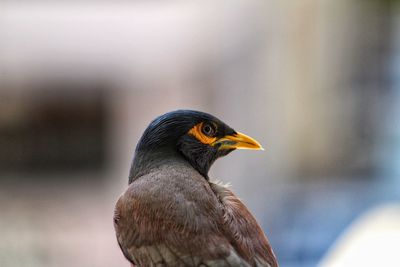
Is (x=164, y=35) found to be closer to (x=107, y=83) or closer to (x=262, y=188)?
(x=107, y=83)

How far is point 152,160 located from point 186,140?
12cm

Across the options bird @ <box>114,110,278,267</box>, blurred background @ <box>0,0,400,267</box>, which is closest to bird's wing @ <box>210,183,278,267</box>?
bird @ <box>114,110,278,267</box>

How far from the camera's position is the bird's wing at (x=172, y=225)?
2.38 metres

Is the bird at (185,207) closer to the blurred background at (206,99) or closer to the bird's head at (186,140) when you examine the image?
the bird's head at (186,140)

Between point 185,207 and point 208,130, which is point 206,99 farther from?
point 185,207

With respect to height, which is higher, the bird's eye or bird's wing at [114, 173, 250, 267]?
the bird's eye

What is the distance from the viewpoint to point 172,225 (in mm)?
2441

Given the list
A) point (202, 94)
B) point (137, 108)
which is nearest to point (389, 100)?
point (202, 94)

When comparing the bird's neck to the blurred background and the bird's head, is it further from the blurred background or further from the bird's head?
the blurred background

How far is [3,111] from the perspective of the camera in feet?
40.3

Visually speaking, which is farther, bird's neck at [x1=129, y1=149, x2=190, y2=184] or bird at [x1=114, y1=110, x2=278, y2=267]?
bird's neck at [x1=129, y1=149, x2=190, y2=184]

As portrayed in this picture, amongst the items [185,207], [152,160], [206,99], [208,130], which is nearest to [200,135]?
[208,130]

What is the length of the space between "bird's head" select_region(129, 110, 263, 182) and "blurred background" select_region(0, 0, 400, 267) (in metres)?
4.35

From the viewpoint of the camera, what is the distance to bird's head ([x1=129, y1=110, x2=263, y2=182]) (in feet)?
9.14
